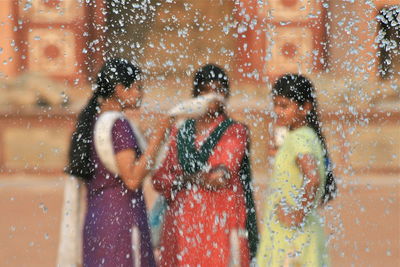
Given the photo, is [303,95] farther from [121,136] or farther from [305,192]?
[121,136]

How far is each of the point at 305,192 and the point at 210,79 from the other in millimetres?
496

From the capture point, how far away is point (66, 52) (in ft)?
28.7

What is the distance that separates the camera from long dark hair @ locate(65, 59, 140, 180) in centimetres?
294

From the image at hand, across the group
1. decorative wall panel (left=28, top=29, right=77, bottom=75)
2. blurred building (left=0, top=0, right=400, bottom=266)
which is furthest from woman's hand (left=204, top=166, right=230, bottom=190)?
decorative wall panel (left=28, top=29, right=77, bottom=75)

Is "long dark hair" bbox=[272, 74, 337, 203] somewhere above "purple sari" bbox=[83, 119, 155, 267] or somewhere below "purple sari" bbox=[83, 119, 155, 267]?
above

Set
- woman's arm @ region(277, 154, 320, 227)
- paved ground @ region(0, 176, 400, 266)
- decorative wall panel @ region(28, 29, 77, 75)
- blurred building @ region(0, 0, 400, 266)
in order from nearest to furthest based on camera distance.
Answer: woman's arm @ region(277, 154, 320, 227)
paved ground @ region(0, 176, 400, 266)
blurred building @ region(0, 0, 400, 266)
decorative wall panel @ region(28, 29, 77, 75)

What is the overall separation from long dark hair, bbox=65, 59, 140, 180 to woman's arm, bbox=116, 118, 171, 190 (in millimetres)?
103

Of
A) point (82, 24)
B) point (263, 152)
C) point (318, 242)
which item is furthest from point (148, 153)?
point (82, 24)

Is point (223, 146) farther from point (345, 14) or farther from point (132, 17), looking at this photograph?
point (132, 17)

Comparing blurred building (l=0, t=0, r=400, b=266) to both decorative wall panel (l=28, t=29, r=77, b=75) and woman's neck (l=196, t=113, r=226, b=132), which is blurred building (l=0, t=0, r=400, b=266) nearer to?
decorative wall panel (l=28, t=29, r=77, b=75)

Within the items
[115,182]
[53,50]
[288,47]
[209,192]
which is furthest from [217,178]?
[53,50]

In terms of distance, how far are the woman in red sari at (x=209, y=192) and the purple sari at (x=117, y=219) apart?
0.08 metres

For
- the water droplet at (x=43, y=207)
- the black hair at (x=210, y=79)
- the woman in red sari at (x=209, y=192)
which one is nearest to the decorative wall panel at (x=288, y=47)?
the water droplet at (x=43, y=207)

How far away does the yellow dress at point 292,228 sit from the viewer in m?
2.91
